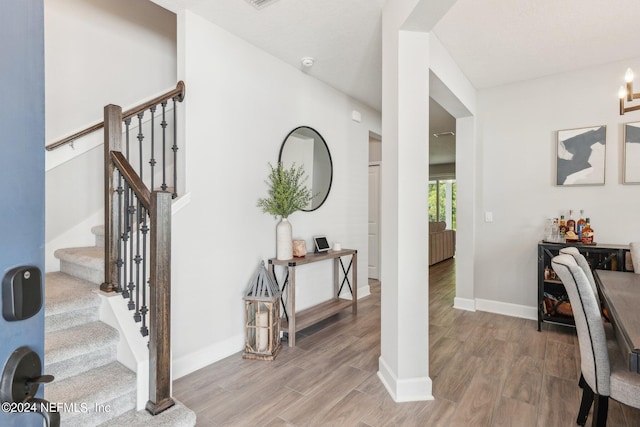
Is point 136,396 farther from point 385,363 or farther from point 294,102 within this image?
point 294,102

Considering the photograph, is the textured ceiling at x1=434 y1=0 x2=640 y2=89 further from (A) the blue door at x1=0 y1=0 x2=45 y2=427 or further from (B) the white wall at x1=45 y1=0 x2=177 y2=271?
(B) the white wall at x1=45 y1=0 x2=177 y2=271

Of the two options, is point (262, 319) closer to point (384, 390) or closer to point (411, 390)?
point (384, 390)

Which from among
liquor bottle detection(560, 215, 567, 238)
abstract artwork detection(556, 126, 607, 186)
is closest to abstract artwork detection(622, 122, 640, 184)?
abstract artwork detection(556, 126, 607, 186)

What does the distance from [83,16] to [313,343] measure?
135 inches

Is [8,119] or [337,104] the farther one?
[337,104]

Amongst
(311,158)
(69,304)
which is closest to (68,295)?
(69,304)

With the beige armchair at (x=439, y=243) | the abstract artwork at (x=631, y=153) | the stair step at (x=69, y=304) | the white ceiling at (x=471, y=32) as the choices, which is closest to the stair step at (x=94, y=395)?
the stair step at (x=69, y=304)

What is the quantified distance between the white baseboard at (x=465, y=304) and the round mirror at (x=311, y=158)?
206 cm

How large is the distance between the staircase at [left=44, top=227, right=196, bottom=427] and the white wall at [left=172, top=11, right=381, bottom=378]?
0.51m

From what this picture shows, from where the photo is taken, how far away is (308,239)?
364cm

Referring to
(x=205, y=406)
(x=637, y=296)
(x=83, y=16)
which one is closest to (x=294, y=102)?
(x=83, y=16)

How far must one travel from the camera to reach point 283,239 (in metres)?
3.03

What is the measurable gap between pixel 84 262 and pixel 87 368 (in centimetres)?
78

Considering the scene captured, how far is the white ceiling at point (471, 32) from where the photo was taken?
236cm
